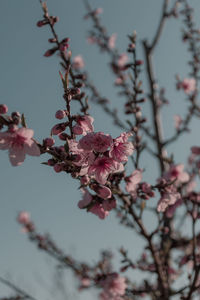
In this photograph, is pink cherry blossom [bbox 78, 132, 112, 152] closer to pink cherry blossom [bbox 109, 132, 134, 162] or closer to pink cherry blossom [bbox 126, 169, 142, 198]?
pink cherry blossom [bbox 109, 132, 134, 162]

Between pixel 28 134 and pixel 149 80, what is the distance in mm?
4561

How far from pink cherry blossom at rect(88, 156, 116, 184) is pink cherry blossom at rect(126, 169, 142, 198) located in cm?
63

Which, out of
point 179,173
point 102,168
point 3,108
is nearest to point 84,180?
point 102,168

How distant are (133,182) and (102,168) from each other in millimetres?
700

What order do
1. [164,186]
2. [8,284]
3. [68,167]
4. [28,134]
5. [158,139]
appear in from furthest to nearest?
[158,139]
[8,284]
[164,186]
[68,167]
[28,134]

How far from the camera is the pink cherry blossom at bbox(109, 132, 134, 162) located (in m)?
1.69

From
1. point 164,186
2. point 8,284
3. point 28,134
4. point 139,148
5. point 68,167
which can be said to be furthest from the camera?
point 8,284

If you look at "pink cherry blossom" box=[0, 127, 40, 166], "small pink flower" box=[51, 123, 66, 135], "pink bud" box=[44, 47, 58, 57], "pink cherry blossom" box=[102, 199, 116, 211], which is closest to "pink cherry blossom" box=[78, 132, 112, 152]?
"small pink flower" box=[51, 123, 66, 135]

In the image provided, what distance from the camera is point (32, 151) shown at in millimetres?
1457

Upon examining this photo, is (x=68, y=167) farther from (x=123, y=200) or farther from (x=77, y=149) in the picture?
(x=123, y=200)

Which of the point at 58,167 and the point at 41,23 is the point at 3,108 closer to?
the point at 58,167

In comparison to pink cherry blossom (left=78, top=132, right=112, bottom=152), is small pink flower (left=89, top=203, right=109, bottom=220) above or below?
below

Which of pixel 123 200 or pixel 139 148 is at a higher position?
pixel 139 148

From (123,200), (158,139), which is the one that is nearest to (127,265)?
(123,200)
